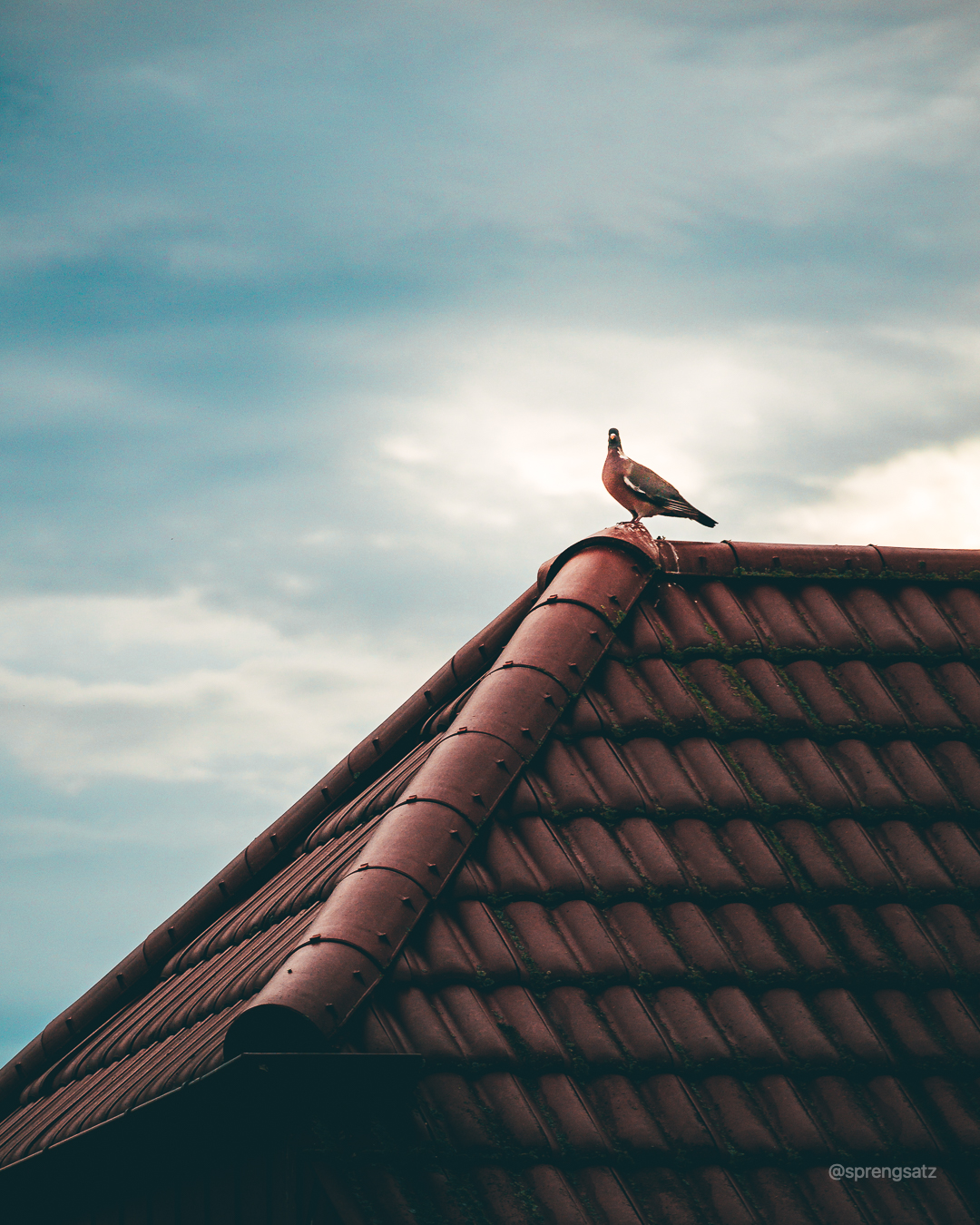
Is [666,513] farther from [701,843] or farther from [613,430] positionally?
[701,843]

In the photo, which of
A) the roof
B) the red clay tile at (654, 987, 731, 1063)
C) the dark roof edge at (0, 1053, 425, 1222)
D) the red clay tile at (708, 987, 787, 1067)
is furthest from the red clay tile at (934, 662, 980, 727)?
the dark roof edge at (0, 1053, 425, 1222)

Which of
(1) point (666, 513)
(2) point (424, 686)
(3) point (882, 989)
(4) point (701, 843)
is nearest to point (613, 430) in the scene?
(1) point (666, 513)

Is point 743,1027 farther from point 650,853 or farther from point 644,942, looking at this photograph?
point 650,853

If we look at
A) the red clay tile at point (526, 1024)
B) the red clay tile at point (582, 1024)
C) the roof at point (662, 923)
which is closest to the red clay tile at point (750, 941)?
the roof at point (662, 923)

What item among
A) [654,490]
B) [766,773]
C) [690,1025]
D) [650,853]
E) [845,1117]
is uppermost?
[654,490]

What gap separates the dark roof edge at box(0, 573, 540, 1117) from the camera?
718 cm

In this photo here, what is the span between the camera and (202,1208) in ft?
14.8

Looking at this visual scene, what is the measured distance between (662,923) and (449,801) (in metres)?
0.97

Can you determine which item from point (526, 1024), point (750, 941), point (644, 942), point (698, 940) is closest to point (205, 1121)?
point (526, 1024)

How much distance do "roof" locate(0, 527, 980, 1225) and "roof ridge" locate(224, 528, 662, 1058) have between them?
12mm

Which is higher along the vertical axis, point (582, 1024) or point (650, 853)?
point (650, 853)

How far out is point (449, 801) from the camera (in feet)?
15.7

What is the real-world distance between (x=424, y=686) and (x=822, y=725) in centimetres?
255

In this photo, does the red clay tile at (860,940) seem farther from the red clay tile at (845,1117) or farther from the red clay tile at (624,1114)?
the red clay tile at (624,1114)
